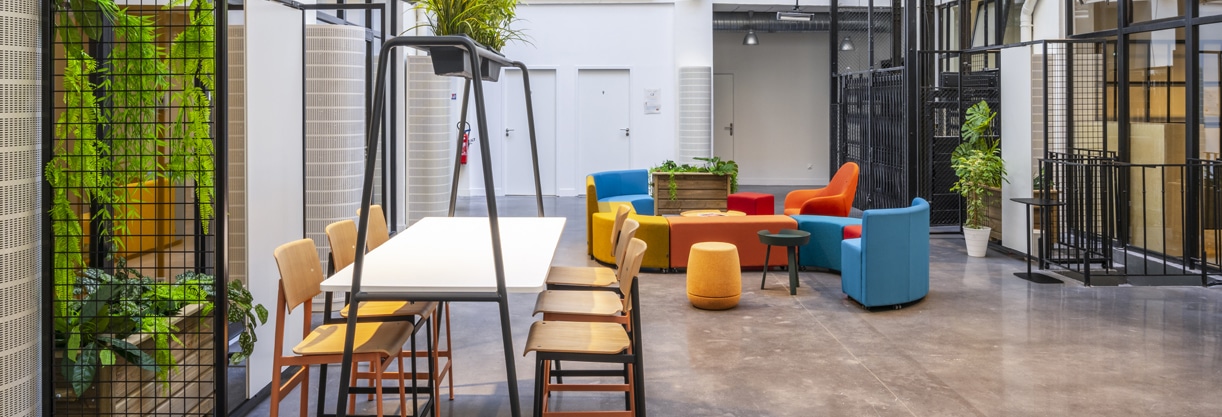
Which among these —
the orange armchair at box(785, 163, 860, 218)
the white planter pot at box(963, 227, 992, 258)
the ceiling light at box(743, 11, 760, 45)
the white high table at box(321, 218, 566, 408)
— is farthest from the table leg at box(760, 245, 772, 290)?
the ceiling light at box(743, 11, 760, 45)

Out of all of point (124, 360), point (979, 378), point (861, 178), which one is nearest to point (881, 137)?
point (861, 178)

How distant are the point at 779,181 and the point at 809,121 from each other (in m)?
1.24

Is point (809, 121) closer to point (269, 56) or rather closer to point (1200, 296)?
point (1200, 296)

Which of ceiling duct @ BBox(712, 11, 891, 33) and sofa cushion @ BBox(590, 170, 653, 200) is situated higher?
ceiling duct @ BBox(712, 11, 891, 33)

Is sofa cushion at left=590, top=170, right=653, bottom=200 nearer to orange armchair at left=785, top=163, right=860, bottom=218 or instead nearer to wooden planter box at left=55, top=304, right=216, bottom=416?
orange armchair at left=785, top=163, right=860, bottom=218

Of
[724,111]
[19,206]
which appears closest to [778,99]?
[724,111]

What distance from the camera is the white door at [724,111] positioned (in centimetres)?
1797

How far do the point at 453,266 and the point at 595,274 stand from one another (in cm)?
153

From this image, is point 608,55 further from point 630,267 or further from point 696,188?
point 630,267

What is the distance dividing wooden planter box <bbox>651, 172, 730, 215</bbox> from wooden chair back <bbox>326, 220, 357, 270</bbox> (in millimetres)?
6422

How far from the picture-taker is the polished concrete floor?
4.67 m

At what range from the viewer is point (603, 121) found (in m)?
15.4

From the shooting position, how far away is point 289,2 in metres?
4.84

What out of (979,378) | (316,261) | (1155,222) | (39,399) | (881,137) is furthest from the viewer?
(881,137)
